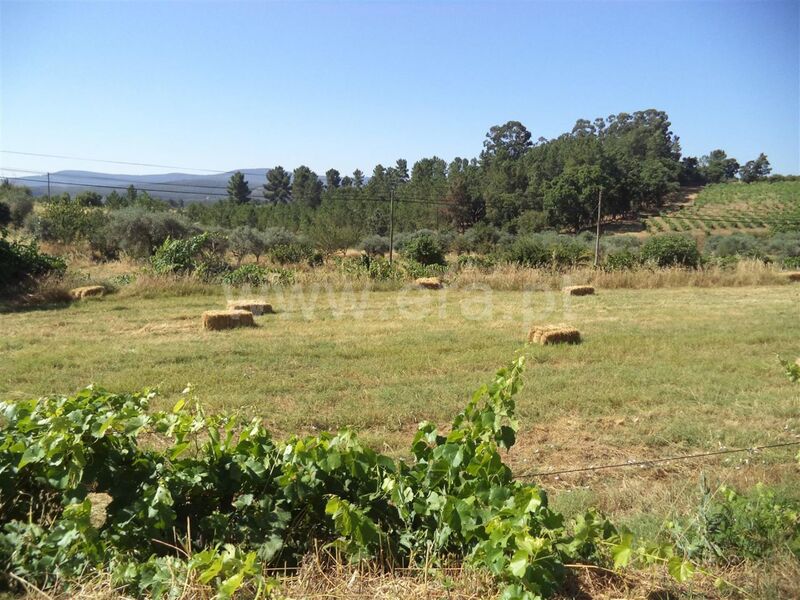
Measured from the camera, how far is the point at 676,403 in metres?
6.37

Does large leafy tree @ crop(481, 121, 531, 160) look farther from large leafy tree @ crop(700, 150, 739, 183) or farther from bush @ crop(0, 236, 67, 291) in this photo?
bush @ crop(0, 236, 67, 291)

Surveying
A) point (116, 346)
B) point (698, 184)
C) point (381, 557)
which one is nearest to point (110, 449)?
point (381, 557)

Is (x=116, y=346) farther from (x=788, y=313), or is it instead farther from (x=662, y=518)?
(x=788, y=313)

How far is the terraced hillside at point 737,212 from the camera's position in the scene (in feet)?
188

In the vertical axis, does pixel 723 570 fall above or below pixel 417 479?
below

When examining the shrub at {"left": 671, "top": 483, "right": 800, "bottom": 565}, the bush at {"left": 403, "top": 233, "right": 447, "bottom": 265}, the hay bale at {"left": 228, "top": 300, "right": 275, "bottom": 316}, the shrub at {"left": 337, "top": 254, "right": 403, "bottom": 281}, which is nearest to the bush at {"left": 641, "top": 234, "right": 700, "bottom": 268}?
the bush at {"left": 403, "top": 233, "right": 447, "bottom": 265}

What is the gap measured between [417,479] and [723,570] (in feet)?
4.63

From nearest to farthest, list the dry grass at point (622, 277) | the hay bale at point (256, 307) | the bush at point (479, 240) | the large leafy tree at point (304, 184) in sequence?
the hay bale at point (256, 307), the dry grass at point (622, 277), the bush at point (479, 240), the large leafy tree at point (304, 184)

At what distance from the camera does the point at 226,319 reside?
10.6 metres

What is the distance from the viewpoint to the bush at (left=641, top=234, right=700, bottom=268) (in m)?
21.6

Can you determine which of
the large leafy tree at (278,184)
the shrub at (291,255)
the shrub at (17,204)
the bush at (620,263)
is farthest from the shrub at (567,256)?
the large leafy tree at (278,184)

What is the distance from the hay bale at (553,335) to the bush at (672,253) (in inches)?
517

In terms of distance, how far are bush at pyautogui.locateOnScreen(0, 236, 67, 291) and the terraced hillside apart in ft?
172

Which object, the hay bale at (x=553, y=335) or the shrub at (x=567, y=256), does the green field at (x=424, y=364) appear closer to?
the hay bale at (x=553, y=335)
